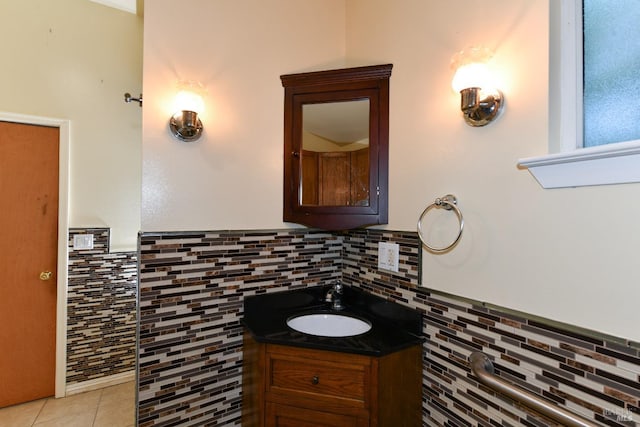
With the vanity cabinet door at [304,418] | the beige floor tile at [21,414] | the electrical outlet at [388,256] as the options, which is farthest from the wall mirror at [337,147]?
the beige floor tile at [21,414]

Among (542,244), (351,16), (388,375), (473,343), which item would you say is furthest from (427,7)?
(388,375)

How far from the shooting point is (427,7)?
1217 millimetres

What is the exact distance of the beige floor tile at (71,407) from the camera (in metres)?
1.90

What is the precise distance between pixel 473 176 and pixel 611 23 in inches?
19.5

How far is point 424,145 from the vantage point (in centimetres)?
122

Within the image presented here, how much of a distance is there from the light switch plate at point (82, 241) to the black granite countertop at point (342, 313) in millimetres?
1447

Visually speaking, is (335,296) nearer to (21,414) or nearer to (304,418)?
(304,418)

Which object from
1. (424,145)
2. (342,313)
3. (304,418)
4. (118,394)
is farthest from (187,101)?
(118,394)

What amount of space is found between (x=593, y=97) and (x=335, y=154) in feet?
3.10

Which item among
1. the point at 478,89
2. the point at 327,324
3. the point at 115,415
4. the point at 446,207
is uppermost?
the point at 478,89

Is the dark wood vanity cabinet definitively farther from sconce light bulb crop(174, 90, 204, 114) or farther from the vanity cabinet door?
sconce light bulb crop(174, 90, 204, 114)

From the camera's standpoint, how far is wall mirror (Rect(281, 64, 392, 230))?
1384 millimetres

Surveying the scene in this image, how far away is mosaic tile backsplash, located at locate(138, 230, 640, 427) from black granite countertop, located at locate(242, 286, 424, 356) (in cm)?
4

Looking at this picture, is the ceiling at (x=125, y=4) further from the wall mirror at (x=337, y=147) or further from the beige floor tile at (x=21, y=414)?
the beige floor tile at (x=21, y=414)
